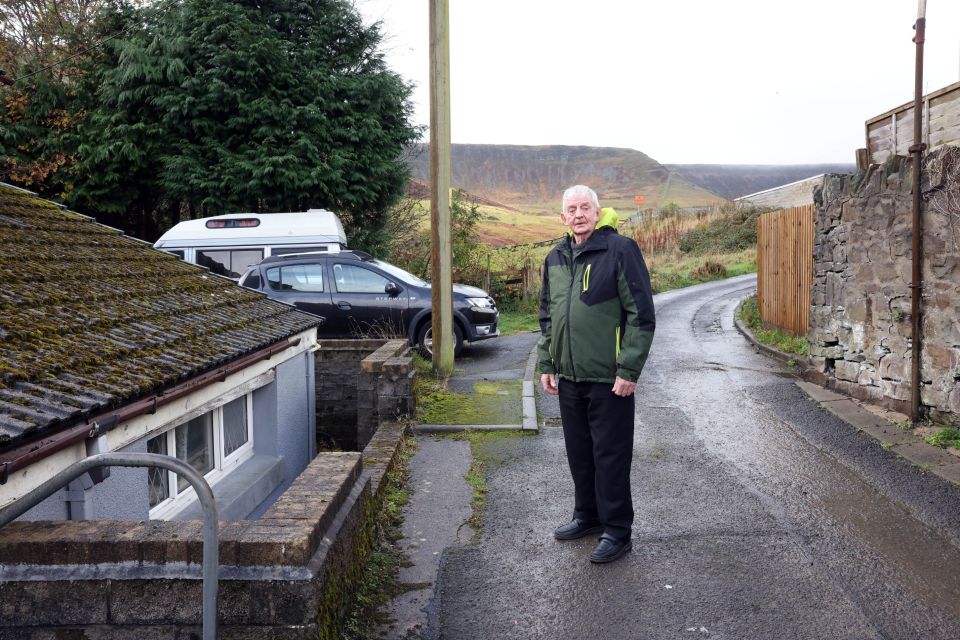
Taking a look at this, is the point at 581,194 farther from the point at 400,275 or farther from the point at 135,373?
the point at 400,275

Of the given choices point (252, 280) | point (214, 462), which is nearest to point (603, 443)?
point (214, 462)

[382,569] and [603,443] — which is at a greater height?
[603,443]

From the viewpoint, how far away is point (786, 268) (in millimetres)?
13625

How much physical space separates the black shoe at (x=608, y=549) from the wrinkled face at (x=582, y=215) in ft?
5.84

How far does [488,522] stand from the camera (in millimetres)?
5367

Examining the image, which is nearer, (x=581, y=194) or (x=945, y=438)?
(x=581, y=194)

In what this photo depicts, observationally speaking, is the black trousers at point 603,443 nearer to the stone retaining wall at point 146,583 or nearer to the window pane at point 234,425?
the stone retaining wall at point 146,583

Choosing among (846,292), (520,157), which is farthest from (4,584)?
(520,157)

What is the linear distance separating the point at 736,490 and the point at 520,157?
499 feet

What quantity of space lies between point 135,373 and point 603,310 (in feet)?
8.88

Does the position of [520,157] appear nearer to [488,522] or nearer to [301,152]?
[301,152]

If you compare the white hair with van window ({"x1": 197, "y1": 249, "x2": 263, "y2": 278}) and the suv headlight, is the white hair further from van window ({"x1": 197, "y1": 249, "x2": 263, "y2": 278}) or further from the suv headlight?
van window ({"x1": 197, "y1": 249, "x2": 263, "y2": 278})

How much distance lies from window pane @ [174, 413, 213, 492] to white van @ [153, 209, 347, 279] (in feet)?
26.3

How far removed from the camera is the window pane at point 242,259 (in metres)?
14.6
